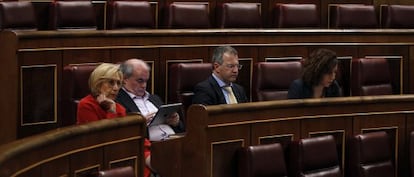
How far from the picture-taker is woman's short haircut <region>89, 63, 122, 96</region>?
123 cm

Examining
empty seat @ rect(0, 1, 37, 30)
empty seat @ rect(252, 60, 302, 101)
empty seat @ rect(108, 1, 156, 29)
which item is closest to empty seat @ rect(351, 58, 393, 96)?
Answer: empty seat @ rect(252, 60, 302, 101)

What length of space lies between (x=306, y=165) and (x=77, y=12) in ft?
2.10

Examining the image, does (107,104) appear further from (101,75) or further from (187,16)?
(187,16)

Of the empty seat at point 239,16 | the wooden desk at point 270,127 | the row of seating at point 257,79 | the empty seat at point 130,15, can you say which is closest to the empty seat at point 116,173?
the wooden desk at point 270,127

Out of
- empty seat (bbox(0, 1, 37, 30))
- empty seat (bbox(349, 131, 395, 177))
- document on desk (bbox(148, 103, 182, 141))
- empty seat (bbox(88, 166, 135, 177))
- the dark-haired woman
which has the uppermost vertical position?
empty seat (bbox(0, 1, 37, 30))

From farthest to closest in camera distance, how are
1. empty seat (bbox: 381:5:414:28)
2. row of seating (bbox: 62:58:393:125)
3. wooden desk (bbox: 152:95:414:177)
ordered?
empty seat (bbox: 381:5:414:28) → row of seating (bbox: 62:58:393:125) → wooden desk (bbox: 152:95:414:177)

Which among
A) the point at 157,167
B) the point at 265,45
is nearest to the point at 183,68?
the point at 265,45

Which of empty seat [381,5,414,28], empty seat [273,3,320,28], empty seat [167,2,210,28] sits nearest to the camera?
empty seat [167,2,210,28]

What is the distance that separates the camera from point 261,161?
3.96ft

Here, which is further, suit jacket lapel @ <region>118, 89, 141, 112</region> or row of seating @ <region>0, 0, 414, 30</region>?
row of seating @ <region>0, 0, 414, 30</region>

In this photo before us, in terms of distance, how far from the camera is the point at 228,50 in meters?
1.47

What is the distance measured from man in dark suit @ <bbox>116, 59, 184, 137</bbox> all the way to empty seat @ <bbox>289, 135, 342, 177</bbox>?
210 mm

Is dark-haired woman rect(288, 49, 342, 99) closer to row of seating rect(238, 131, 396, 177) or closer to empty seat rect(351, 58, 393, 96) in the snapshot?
row of seating rect(238, 131, 396, 177)

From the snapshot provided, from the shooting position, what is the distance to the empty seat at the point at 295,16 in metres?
1.94
